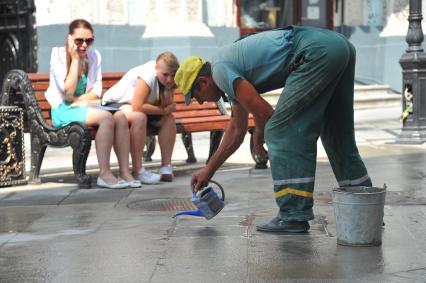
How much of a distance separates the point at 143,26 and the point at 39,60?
1.93m

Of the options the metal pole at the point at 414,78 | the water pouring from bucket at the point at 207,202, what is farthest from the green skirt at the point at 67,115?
the metal pole at the point at 414,78

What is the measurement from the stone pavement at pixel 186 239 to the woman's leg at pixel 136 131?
295 mm

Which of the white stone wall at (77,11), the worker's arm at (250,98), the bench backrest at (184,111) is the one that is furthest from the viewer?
the white stone wall at (77,11)

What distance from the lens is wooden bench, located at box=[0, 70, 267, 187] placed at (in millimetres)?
7762

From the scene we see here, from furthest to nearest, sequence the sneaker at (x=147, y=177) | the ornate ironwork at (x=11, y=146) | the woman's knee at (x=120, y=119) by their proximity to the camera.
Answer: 1. the sneaker at (x=147, y=177)
2. the ornate ironwork at (x=11, y=146)
3. the woman's knee at (x=120, y=119)

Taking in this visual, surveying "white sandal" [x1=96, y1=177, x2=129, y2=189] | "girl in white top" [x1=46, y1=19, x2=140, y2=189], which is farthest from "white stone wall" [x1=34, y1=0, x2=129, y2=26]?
"white sandal" [x1=96, y1=177, x2=129, y2=189]

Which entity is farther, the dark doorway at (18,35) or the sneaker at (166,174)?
the dark doorway at (18,35)

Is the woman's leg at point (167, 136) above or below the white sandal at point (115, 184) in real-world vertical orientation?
above

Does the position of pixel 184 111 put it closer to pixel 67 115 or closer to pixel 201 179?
pixel 67 115

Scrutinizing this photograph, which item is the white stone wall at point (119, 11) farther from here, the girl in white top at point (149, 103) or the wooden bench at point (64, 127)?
the girl in white top at point (149, 103)

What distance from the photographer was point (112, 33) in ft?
50.1

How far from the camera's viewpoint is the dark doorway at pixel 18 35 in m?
15.3

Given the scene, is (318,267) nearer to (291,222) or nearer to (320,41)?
(291,222)

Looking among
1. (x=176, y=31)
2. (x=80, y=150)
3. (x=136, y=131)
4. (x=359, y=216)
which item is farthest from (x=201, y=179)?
(x=176, y=31)
